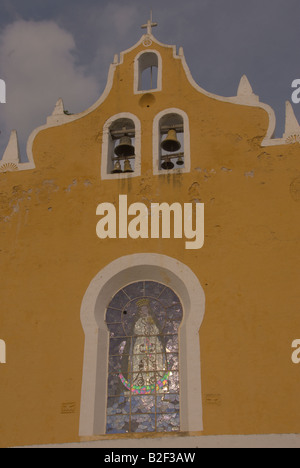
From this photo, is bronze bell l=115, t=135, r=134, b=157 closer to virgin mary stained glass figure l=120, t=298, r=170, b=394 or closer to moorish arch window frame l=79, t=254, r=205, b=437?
moorish arch window frame l=79, t=254, r=205, b=437

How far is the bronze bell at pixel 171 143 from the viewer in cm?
1167

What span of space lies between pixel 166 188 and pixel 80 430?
4.27 m

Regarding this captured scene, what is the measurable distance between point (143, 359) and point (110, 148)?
412 centimetres

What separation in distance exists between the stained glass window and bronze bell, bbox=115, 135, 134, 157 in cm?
273

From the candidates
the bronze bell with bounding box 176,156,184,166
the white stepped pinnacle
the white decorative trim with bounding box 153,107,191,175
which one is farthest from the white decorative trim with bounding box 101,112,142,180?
the white stepped pinnacle

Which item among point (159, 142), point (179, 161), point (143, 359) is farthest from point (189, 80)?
point (143, 359)

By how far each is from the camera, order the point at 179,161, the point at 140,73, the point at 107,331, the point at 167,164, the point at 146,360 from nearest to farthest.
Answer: the point at 146,360 → the point at 107,331 → the point at 179,161 → the point at 167,164 → the point at 140,73

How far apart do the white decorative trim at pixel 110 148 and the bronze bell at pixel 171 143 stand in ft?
1.60

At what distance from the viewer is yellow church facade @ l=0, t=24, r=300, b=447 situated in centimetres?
938

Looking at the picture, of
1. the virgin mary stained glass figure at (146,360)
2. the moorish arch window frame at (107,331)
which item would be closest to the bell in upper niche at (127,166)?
the moorish arch window frame at (107,331)

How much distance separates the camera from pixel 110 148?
11.9m

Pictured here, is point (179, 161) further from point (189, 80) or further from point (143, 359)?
point (143, 359)
